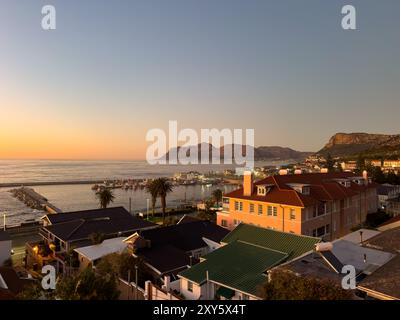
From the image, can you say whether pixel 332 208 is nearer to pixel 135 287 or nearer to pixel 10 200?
pixel 135 287

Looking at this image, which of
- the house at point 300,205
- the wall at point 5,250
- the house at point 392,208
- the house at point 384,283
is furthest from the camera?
the house at point 392,208

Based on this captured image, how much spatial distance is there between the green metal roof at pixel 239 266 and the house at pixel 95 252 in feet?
27.8

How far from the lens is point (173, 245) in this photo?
79.7 feet

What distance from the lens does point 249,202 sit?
100.0 ft

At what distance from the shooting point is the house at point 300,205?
27.2m

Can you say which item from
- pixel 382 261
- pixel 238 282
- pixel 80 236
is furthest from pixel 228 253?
pixel 80 236

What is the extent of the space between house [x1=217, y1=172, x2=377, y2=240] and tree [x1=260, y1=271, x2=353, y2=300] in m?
16.6

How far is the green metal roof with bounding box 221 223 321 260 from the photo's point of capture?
637 inches

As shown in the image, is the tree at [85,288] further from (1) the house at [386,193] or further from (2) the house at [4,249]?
(1) the house at [386,193]

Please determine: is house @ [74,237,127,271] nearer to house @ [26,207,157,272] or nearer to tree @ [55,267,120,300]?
house @ [26,207,157,272]

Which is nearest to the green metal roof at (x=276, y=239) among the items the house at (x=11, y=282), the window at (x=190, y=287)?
the window at (x=190, y=287)

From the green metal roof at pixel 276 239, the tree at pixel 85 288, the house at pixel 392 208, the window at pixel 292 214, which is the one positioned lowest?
the house at pixel 392 208

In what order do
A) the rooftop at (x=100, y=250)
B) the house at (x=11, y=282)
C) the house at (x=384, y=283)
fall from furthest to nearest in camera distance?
1. the rooftop at (x=100, y=250)
2. the house at (x=11, y=282)
3. the house at (x=384, y=283)

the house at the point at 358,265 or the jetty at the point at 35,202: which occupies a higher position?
the house at the point at 358,265
